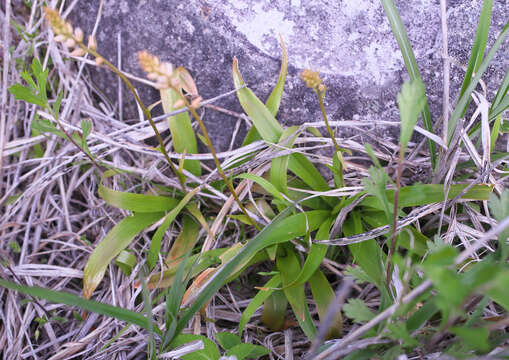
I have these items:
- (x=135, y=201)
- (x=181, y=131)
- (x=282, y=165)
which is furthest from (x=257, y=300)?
(x=181, y=131)

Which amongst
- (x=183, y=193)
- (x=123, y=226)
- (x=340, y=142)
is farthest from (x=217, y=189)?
(x=340, y=142)

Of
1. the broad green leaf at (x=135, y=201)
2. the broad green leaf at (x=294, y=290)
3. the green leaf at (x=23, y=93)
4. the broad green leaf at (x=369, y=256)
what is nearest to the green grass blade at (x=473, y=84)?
the broad green leaf at (x=369, y=256)

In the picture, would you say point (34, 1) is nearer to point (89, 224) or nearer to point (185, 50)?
point (185, 50)

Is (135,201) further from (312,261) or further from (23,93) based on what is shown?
(312,261)

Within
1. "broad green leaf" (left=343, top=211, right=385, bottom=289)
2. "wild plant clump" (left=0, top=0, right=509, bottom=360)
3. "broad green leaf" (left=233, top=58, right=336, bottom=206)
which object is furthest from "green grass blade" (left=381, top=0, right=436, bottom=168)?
"broad green leaf" (left=343, top=211, right=385, bottom=289)

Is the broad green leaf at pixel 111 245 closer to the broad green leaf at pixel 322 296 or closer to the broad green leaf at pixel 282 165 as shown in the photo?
the broad green leaf at pixel 282 165

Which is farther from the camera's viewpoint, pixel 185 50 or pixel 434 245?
pixel 185 50
